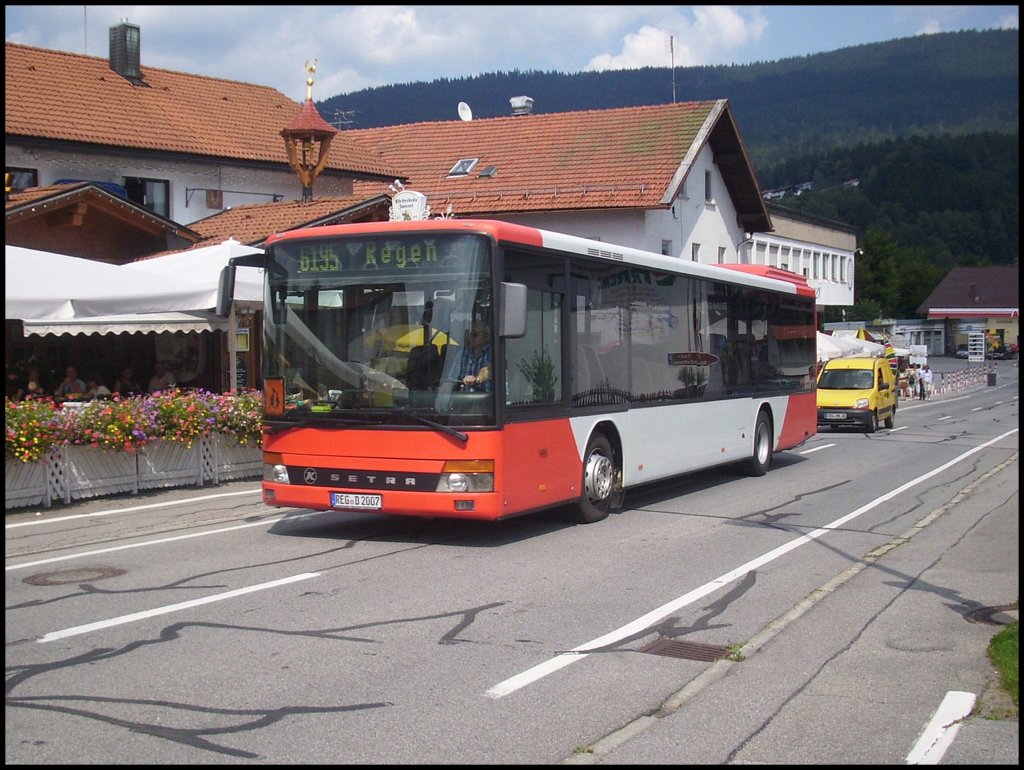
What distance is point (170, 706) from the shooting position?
19.2 ft

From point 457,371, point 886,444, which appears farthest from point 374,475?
point 886,444

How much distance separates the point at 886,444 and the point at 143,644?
2253cm

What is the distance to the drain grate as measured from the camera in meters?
7.22

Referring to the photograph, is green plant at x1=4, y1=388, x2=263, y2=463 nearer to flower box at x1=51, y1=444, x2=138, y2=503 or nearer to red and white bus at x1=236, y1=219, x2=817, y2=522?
flower box at x1=51, y1=444, x2=138, y2=503

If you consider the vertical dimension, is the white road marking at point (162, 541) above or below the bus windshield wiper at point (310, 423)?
below

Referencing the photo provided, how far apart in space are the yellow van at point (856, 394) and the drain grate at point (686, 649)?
24653 mm

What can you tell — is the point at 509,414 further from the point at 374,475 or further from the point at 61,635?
the point at 61,635

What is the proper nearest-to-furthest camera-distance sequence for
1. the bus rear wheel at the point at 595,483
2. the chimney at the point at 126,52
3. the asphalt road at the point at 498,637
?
the asphalt road at the point at 498,637
the bus rear wheel at the point at 595,483
the chimney at the point at 126,52

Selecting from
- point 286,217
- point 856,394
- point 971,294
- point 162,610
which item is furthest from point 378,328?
point 971,294

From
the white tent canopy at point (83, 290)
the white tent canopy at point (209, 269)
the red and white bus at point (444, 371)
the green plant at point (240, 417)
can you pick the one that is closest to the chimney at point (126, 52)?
the white tent canopy at point (209, 269)

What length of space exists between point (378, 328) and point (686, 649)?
15.4ft

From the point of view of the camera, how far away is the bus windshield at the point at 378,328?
10.5m

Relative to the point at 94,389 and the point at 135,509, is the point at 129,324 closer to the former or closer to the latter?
the point at 94,389

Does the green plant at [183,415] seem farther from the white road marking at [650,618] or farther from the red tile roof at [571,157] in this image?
the red tile roof at [571,157]
